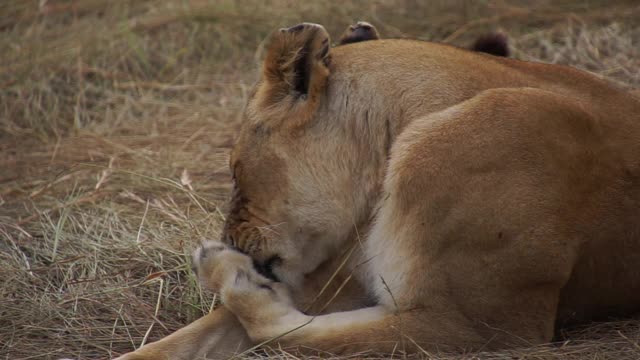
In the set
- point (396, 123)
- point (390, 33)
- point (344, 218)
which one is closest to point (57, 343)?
point (344, 218)

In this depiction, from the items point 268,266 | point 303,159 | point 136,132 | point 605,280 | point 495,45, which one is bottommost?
point 136,132

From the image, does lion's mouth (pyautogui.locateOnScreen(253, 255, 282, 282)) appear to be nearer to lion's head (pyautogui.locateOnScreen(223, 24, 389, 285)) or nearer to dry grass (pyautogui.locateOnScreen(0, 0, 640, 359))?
lion's head (pyautogui.locateOnScreen(223, 24, 389, 285))

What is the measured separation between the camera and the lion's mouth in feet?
11.5

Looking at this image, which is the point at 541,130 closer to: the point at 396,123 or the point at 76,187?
the point at 396,123

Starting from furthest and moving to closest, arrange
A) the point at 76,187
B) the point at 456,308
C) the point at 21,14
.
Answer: the point at 21,14 < the point at 76,187 < the point at 456,308

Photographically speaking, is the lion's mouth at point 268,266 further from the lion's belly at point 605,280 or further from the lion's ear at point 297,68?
the lion's belly at point 605,280

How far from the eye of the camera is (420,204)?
3121 millimetres

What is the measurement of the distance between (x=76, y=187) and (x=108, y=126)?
39.1 inches

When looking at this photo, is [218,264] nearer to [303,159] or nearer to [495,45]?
[303,159]

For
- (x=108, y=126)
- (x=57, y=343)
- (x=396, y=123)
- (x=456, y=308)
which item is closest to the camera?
(x=456, y=308)

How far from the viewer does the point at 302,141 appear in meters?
3.40

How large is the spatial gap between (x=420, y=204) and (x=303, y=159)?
454mm

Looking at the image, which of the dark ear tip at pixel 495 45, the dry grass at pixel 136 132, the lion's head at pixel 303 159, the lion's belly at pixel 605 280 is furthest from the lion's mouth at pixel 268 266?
the dark ear tip at pixel 495 45

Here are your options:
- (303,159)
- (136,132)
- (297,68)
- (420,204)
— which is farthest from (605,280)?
(136,132)
